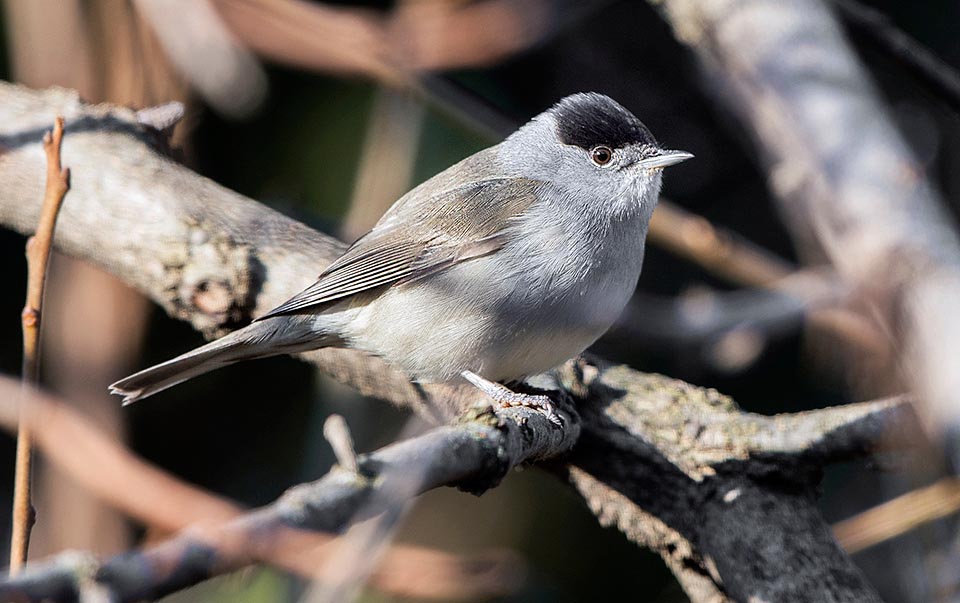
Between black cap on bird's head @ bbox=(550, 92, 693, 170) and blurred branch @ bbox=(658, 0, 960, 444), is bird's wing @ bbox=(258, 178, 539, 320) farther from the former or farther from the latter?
blurred branch @ bbox=(658, 0, 960, 444)

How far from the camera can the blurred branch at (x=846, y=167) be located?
2367 mm

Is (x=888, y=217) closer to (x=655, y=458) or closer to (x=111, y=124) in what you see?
(x=655, y=458)

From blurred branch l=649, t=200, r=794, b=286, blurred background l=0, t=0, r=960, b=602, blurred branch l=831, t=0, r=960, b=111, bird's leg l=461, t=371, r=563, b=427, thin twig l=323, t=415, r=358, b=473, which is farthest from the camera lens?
blurred branch l=649, t=200, r=794, b=286

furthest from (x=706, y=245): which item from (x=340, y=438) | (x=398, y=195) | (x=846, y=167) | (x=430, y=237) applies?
(x=340, y=438)

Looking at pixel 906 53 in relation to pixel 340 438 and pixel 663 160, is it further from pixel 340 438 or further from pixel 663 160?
pixel 340 438

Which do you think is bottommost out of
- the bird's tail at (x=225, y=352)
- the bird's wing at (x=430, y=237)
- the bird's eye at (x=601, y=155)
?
the bird's tail at (x=225, y=352)

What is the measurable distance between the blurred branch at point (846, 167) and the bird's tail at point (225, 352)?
1.76 m

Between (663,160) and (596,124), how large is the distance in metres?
0.33

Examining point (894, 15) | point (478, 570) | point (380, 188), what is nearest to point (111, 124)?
point (380, 188)

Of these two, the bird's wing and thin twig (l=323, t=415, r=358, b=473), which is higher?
thin twig (l=323, t=415, r=358, b=473)

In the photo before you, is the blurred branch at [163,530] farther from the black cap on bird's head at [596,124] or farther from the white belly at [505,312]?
the black cap on bird's head at [596,124]

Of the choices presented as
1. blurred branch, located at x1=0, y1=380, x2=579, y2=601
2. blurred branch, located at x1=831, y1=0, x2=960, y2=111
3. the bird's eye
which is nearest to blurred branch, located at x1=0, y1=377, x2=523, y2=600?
blurred branch, located at x1=0, y1=380, x2=579, y2=601

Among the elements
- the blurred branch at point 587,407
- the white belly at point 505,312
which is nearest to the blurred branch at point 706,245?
the white belly at point 505,312

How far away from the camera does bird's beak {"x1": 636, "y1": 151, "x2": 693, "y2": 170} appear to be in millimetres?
3469
